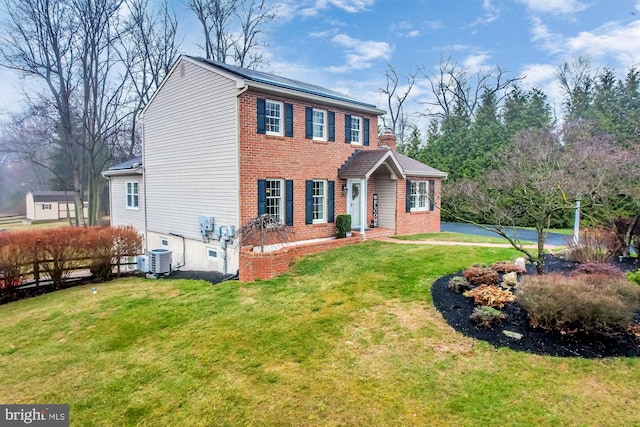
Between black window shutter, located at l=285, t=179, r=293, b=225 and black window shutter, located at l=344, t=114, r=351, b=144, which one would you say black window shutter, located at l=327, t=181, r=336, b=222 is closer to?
black window shutter, located at l=285, t=179, r=293, b=225

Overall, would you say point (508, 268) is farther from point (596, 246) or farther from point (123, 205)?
point (123, 205)

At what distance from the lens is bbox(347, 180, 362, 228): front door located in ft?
50.8

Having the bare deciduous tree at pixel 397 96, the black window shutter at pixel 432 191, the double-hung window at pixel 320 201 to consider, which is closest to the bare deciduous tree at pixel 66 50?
the double-hung window at pixel 320 201

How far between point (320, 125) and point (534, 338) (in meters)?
10.5

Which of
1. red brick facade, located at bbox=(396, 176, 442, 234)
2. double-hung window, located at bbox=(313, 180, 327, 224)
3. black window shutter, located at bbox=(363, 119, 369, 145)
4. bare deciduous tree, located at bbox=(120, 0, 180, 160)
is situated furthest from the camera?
bare deciduous tree, located at bbox=(120, 0, 180, 160)

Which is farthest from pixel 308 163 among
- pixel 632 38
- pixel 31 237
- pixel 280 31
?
pixel 632 38

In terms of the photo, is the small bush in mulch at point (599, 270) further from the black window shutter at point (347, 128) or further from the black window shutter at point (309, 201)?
the black window shutter at point (347, 128)

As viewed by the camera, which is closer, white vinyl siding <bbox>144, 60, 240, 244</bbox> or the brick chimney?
white vinyl siding <bbox>144, 60, 240, 244</bbox>

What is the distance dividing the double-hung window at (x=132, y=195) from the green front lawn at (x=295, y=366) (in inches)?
370

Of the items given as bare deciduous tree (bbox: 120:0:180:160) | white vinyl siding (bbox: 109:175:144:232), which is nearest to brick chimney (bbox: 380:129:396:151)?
white vinyl siding (bbox: 109:175:144:232)

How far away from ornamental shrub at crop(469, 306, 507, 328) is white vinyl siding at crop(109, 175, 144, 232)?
15.4 metres

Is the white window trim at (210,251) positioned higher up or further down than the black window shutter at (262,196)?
further down

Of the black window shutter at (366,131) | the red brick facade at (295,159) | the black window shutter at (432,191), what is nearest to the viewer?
the red brick facade at (295,159)

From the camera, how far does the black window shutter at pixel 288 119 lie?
42.2ft
